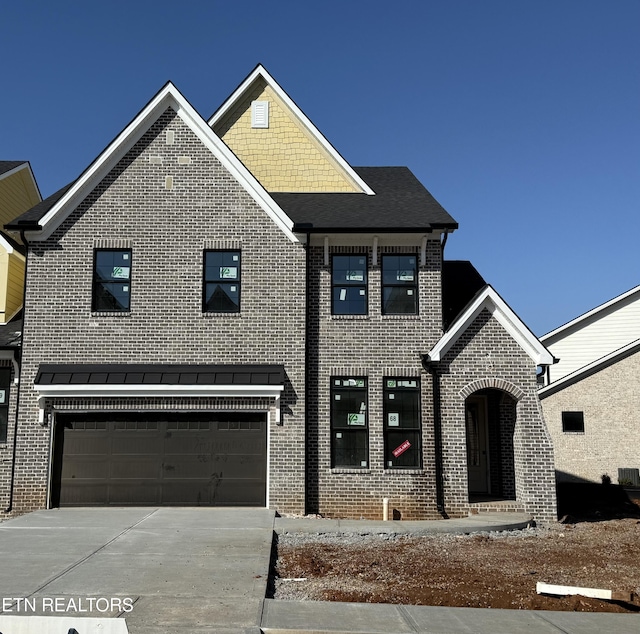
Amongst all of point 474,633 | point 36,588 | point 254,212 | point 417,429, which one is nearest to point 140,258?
point 254,212

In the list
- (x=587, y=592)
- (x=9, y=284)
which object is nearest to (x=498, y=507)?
(x=587, y=592)

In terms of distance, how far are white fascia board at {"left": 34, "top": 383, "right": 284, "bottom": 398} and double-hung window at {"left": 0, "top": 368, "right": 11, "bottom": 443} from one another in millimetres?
1176

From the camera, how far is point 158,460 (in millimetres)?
15266

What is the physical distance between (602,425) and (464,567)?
16.2 m

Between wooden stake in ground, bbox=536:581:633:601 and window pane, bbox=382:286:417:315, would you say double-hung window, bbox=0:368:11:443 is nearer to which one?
window pane, bbox=382:286:417:315

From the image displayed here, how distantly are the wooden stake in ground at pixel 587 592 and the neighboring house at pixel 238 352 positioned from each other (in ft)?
22.9

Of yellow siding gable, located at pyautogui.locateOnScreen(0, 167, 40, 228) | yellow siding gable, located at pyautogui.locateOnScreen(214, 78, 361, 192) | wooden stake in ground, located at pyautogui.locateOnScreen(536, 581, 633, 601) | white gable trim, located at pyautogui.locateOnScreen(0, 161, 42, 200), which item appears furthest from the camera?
white gable trim, located at pyautogui.locateOnScreen(0, 161, 42, 200)

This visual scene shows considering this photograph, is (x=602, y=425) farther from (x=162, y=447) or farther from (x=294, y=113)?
(x=162, y=447)

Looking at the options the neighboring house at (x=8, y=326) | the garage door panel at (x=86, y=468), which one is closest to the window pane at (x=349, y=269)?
the garage door panel at (x=86, y=468)

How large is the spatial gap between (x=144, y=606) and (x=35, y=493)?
881 centimetres

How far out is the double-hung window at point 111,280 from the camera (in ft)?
51.3

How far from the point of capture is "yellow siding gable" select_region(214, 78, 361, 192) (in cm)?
1847

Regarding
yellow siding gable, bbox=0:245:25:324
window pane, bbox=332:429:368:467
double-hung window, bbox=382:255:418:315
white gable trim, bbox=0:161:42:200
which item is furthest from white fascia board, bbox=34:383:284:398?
white gable trim, bbox=0:161:42:200

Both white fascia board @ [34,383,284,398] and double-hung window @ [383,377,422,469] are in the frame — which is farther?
double-hung window @ [383,377,422,469]
